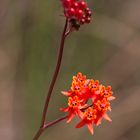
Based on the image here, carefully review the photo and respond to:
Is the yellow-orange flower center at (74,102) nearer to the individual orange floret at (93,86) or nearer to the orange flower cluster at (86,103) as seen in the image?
the orange flower cluster at (86,103)

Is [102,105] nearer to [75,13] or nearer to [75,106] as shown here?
[75,106]

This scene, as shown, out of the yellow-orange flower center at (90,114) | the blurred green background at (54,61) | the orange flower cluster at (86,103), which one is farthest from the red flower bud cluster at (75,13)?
the blurred green background at (54,61)

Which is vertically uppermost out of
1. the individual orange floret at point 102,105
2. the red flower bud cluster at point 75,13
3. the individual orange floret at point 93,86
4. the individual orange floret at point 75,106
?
the red flower bud cluster at point 75,13

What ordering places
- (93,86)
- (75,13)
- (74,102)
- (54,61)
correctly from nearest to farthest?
(75,13) < (74,102) < (93,86) < (54,61)

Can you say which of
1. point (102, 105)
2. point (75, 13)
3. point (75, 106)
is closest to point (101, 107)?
point (102, 105)

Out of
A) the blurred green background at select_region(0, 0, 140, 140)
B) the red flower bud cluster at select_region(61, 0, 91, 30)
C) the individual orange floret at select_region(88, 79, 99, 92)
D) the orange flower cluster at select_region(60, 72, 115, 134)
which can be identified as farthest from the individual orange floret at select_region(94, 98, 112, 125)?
the blurred green background at select_region(0, 0, 140, 140)
